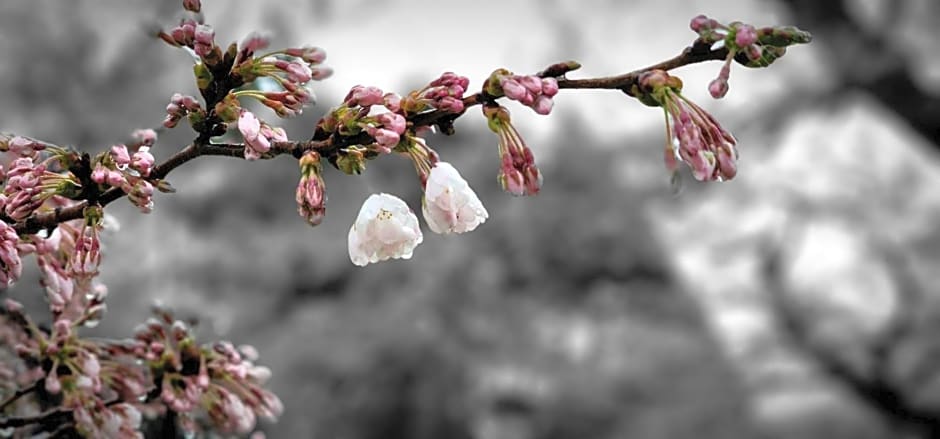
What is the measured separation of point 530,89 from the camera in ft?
1.16

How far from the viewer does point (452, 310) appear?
2887 millimetres

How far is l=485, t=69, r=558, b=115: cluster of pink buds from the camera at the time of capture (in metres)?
0.35

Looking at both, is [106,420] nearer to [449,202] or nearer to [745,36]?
[449,202]

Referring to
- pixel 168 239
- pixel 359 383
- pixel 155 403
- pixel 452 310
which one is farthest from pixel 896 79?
pixel 155 403

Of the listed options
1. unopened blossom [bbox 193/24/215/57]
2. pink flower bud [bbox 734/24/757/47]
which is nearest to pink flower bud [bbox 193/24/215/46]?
unopened blossom [bbox 193/24/215/57]

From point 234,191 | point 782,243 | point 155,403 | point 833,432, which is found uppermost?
point 782,243

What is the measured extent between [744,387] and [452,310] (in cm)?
119

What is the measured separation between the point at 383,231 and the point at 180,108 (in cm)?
10

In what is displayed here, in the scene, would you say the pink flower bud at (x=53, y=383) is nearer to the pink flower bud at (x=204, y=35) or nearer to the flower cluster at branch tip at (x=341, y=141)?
the flower cluster at branch tip at (x=341, y=141)

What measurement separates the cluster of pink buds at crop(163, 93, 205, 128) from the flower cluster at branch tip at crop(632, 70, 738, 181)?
0.18 m

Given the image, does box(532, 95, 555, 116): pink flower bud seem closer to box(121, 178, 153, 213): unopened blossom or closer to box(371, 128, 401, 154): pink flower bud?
box(371, 128, 401, 154): pink flower bud

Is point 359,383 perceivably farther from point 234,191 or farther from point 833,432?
point 833,432

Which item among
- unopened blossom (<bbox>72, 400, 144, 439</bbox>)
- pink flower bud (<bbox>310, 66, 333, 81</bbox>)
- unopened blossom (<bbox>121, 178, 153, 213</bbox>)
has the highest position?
pink flower bud (<bbox>310, 66, 333, 81</bbox>)

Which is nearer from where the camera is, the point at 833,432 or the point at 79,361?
the point at 79,361
